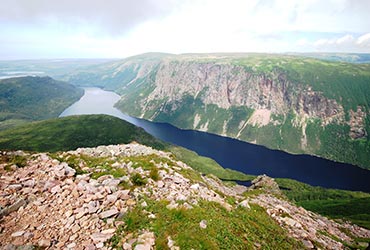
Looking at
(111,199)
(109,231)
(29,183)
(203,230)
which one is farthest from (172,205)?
(29,183)

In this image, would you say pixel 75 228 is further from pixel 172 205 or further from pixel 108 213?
pixel 172 205

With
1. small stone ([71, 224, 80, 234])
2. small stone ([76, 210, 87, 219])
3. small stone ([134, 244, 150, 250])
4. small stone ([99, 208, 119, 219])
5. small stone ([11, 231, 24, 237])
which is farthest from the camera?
small stone ([99, 208, 119, 219])

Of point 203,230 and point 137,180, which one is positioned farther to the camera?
point 137,180

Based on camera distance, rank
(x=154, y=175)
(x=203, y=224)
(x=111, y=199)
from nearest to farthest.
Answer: (x=203, y=224), (x=111, y=199), (x=154, y=175)

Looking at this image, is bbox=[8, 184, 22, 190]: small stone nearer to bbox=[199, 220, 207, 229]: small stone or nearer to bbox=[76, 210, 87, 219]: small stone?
bbox=[76, 210, 87, 219]: small stone

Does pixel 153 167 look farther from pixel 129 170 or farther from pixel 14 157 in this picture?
pixel 14 157

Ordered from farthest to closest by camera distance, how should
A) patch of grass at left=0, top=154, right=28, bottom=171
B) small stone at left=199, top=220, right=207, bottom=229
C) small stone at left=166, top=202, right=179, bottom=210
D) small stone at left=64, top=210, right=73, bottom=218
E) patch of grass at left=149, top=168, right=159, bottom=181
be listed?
patch of grass at left=149, top=168, right=159, bottom=181 → patch of grass at left=0, top=154, right=28, bottom=171 → small stone at left=166, top=202, right=179, bottom=210 → small stone at left=199, top=220, right=207, bottom=229 → small stone at left=64, top=210, right=73, bottom=218

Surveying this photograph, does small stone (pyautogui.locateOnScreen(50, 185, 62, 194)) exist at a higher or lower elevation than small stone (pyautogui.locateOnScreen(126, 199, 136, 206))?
higher

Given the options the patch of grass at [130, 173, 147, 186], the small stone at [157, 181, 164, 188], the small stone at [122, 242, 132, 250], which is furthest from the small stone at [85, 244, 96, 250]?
the small stone at [157, 181, 164, 188]

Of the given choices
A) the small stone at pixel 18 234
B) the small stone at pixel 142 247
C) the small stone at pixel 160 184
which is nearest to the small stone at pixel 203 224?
the small stone at pixel 142 247
